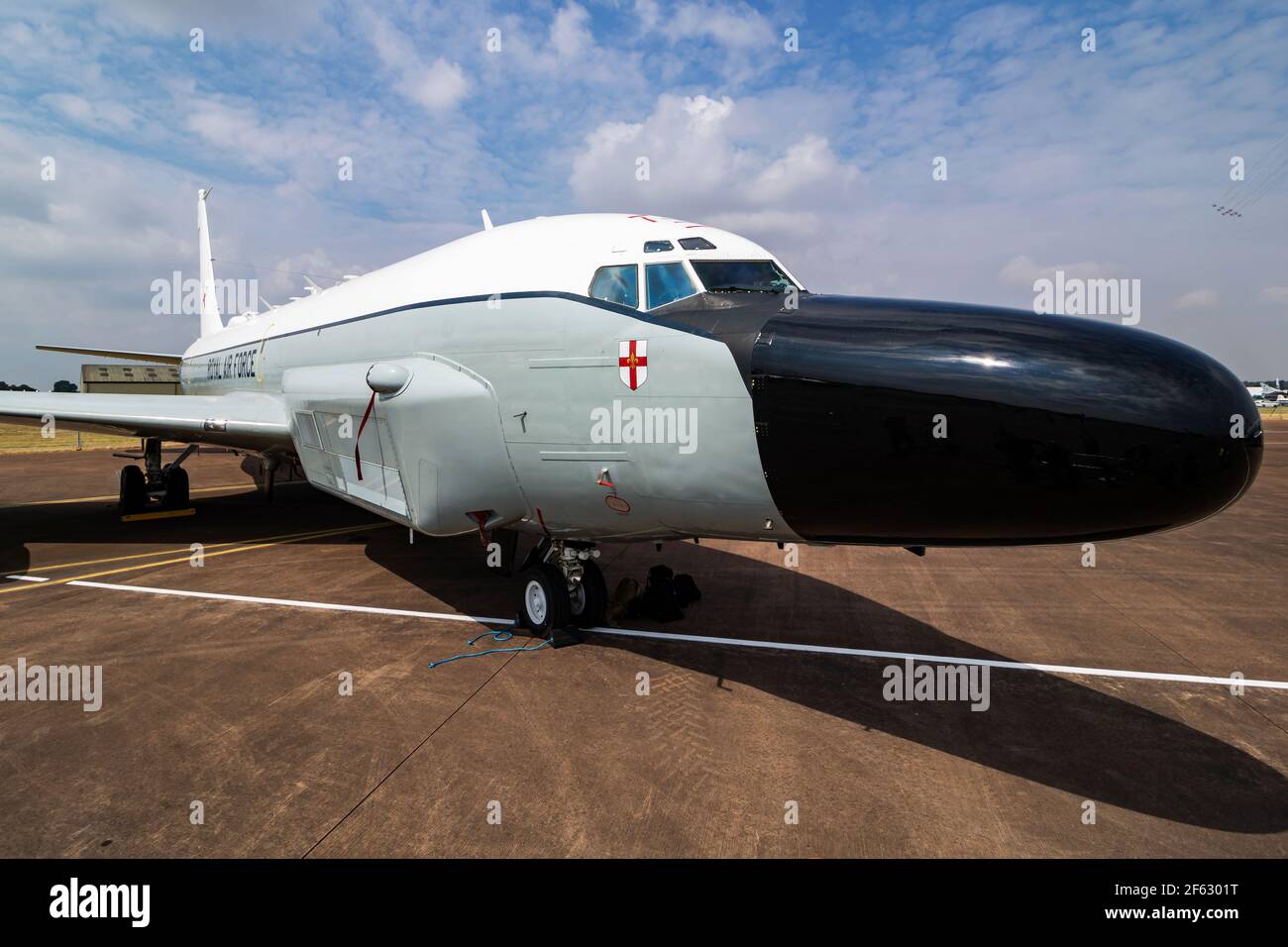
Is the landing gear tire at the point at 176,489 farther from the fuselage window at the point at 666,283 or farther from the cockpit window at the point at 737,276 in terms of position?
the cockpit window at the point at 737,276

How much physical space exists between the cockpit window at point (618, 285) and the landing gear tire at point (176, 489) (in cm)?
1398

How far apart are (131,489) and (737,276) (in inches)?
607

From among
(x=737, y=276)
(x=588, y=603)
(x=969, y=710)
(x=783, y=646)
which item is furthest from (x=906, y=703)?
(x=737, y=276)

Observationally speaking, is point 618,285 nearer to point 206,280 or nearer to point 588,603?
point 588,603

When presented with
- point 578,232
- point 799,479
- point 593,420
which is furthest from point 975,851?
point 578,232

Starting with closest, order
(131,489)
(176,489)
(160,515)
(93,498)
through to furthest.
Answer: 1. (131,489)
2. (160,515)
3. (176,489)
4. (93,498)

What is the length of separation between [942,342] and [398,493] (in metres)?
5.71

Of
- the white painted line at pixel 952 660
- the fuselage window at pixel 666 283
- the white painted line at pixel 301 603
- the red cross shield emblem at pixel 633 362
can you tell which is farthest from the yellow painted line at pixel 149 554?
the fuselage window at pixel 666 283

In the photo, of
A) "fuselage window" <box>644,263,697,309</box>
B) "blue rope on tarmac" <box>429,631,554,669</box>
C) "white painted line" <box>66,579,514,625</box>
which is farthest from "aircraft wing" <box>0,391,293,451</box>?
"fuselage window" <box>644,263,697,309</box>

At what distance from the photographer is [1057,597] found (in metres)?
9.48

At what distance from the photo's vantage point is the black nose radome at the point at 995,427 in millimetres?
3789

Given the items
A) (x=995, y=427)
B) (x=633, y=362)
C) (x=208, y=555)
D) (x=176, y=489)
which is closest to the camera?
(x=995, y=427)

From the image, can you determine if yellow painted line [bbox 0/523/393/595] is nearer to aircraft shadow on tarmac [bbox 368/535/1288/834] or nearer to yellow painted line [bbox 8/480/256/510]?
aircraft shadow on tarmac [bbox 368/535/1288/834]

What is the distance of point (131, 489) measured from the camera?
15195 millimetres
